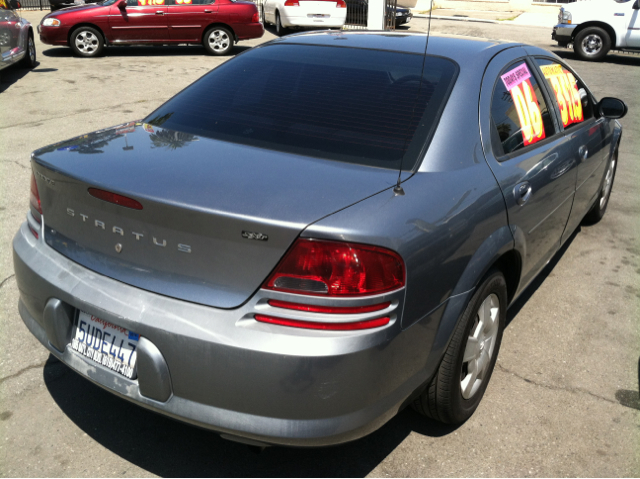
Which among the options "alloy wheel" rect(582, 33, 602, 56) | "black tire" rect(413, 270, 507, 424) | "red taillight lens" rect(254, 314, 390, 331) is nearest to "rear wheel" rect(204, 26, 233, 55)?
"alloy wheel" rect(582, 33, 602, 56)

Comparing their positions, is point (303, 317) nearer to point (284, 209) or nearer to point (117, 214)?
point (284, 209)

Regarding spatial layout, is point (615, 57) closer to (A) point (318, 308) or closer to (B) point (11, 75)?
(B) point (11, 75)

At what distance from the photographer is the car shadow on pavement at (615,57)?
15609 millimetres

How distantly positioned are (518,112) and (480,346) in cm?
120

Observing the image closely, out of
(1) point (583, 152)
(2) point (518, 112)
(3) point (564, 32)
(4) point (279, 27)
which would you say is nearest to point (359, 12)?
(4) point (279, 27)

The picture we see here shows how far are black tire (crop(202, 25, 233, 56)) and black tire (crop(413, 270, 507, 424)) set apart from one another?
11.8m

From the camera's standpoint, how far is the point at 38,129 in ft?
24.6

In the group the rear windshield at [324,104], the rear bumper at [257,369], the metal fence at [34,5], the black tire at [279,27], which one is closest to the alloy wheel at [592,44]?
the black tire at [279,27]

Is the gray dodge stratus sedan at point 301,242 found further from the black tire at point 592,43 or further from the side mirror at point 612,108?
the black tire at point 592,43

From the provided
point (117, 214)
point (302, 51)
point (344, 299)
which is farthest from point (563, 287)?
point (117, 214)

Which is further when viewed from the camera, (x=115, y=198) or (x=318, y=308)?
(x=115, y=198)

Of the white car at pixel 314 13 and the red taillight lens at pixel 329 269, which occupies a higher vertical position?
the white car at pixel 314 13

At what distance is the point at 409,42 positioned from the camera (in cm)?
328

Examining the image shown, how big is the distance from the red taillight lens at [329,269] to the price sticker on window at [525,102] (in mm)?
1494
